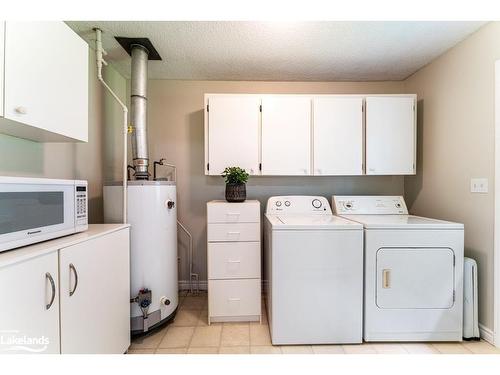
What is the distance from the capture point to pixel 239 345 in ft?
5.60

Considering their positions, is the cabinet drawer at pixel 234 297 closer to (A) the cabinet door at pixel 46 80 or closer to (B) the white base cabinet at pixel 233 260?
(B) the white base cabinet at pixel 233 260

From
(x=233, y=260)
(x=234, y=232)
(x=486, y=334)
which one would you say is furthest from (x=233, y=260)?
(x=486, y=334)

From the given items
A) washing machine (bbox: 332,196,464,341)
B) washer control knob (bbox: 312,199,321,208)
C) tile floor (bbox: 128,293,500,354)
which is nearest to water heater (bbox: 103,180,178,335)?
tile floor (bbox: 128,293,500,354)

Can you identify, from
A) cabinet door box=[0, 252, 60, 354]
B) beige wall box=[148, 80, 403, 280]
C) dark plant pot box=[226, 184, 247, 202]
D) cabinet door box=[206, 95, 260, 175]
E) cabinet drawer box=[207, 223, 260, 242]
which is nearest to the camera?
cabinet door box=[0, 252, 60, 354]

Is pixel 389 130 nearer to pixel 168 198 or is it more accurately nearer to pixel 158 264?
pixel 168 198

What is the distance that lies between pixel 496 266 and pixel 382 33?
1.87 metres

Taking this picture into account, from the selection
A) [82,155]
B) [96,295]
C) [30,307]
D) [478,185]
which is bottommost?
[96,295]

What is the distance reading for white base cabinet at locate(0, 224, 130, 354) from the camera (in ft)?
2.66

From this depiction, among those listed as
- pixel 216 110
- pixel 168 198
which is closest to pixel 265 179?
pixel 216 110

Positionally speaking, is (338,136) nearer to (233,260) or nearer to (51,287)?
(233,260)

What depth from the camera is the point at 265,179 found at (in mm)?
2594

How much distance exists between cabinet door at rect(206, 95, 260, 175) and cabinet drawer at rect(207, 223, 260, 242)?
0.54 meters

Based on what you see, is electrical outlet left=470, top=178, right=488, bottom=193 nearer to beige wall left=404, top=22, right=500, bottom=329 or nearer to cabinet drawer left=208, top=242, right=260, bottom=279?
beige wall left=404, top=22, right=500, bottom=329

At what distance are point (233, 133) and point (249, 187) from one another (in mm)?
657
